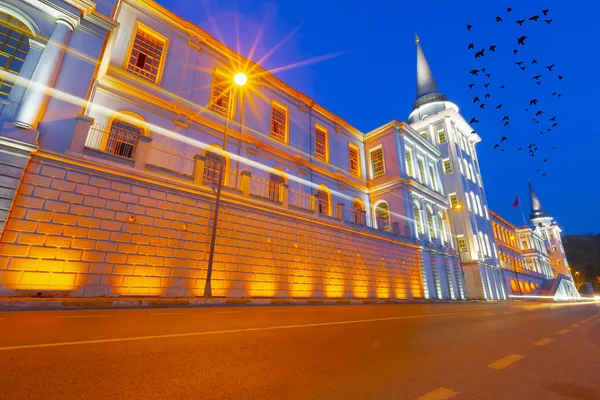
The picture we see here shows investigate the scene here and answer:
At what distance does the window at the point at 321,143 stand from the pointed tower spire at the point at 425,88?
90.1 feet

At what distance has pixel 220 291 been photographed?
1177cm

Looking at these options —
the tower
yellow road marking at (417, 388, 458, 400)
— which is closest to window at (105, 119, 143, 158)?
yellow road marking at (417, 388, 458, 400)

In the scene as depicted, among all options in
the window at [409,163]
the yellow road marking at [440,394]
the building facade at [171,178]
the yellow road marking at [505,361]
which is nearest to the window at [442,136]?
the window at [409,163]

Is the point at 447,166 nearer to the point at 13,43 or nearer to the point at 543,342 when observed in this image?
the point at 543,342

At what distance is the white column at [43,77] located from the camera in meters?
9.75

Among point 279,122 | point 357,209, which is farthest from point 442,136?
point 279,122

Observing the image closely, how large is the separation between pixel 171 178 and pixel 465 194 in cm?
3447

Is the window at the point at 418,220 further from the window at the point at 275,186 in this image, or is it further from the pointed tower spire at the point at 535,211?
the pointed tower spire at the point at 535,211

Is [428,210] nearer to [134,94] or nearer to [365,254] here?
[365,254]

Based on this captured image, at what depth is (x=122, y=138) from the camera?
13.7m

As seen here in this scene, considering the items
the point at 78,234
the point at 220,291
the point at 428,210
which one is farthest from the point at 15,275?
Result: the point at 428,210

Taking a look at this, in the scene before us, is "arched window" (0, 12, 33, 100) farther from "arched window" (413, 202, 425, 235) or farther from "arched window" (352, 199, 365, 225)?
"arched window" (413, 202, 425, 235)

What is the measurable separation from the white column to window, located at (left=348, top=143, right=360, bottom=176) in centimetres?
2135

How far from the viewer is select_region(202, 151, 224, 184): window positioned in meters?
15.4
